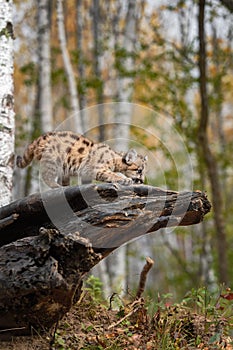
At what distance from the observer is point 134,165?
20.5 feet

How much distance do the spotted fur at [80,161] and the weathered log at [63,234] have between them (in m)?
1.58

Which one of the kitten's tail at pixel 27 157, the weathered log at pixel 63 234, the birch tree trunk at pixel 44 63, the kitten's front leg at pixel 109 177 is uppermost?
the birch tree trunk at pixel 44 63

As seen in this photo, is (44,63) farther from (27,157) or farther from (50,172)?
(50,172)

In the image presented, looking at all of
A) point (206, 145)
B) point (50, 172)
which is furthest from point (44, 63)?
point (50, 172)

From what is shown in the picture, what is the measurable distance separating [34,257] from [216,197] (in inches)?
288

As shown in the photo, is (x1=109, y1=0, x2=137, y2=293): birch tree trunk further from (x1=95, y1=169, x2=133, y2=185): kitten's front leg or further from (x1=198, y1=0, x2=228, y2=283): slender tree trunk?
(x1=95, y1=169, x2=133, y2=185): kitten's front leg

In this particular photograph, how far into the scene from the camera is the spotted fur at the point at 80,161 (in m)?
6.09

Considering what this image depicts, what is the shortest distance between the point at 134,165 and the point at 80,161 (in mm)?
568

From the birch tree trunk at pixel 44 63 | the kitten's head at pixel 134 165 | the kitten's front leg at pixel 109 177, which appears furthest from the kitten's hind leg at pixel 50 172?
the birch tree trunk at pixel 44 63

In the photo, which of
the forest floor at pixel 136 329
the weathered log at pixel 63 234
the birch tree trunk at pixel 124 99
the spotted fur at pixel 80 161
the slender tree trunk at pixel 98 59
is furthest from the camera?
the slender tree trunk at pixel 98 59

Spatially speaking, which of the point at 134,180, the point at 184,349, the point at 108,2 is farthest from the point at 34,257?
the point at 108,2

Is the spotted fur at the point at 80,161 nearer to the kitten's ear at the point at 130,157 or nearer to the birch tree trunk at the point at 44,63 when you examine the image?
Result: the kitten's ear at the point at 130,157

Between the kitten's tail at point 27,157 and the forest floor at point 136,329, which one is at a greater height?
the kitten's tail at point 27,157

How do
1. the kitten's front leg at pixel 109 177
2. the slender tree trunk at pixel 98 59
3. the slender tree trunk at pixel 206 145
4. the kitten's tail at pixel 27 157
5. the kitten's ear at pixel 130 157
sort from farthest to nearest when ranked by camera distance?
the slender tree trunk at pixel 98 59, the slender tree trunk at pixel 206 145, the kitten's tail at pixel 27 157, the kitten's ear at pixel 130 157, the kitten's front leg at pixel 109 177
